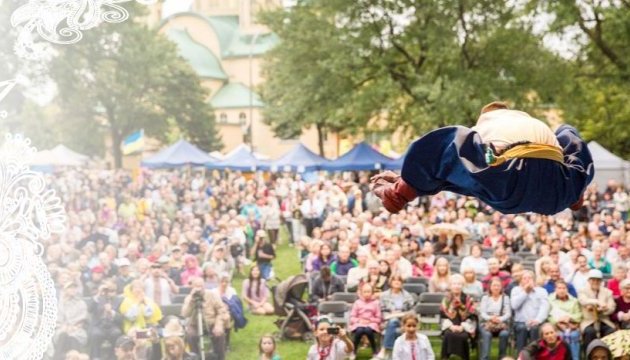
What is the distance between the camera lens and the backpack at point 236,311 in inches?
292

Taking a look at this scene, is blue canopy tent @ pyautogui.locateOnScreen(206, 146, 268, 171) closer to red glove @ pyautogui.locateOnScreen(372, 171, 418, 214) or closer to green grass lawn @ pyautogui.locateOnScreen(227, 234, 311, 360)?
green grass lawn @ pyautogui.locateOnScreen(227, 234, 311, 360)

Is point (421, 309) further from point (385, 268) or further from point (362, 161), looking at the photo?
point (362, 161)

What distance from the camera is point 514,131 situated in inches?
128

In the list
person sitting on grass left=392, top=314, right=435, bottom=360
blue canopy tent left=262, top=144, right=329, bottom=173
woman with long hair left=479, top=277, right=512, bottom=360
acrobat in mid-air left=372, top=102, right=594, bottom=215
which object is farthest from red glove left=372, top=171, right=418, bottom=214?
blue canopy tent left=262, top=144, right=329, bottom=173

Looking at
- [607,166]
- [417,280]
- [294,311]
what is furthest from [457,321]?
[607,166]

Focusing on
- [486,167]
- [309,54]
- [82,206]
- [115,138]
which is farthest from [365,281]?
[115,138]

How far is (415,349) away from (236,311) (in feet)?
6.00

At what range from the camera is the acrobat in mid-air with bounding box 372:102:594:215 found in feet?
10.5

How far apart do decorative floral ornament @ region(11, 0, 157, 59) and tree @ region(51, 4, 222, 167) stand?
8818 millimetres

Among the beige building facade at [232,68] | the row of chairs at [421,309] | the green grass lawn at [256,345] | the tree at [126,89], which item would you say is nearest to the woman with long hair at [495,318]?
the green grass lawn at [256,345]

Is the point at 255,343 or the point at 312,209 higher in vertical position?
the point at 312,209

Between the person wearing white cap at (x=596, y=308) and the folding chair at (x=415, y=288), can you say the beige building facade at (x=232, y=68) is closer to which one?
the folding chair at (x=415, y=288)

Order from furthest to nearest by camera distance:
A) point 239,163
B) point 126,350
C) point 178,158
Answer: point 239,163 < point 178,158 < point 126,350

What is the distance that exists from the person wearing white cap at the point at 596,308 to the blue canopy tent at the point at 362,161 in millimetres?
6980
